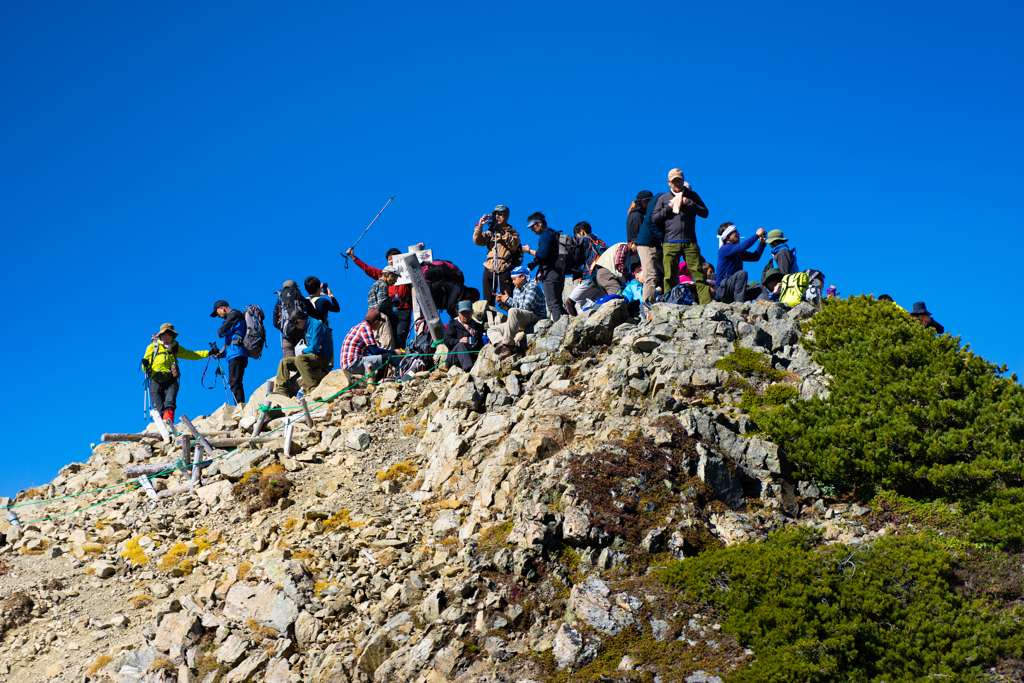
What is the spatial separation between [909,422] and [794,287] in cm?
598

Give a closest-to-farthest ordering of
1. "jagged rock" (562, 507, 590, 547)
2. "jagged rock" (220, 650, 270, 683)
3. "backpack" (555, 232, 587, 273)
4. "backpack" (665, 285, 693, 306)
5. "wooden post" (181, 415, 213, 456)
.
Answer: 1. "jagged rock" (562, 507, 590, 547)
2. "jagged rock" (220, 650, 270, 683)
3. "backpack" (665, 285, 693, 306)
4. "wooden post" (181, 415, 213, 456)
5. "backpack" (555, 232, 587, 273)

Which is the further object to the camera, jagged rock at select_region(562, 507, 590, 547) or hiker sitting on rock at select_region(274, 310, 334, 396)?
hiker sitting on rock at select_region(274, 310, 334, 396)

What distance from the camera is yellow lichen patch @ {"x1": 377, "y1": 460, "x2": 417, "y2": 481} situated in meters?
13.7

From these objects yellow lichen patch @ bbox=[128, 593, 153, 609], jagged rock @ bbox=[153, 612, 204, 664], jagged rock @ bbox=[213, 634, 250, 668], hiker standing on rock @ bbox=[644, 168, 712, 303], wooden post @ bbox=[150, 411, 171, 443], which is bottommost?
jagged rock @ bbox=[213, 634, 250, 668]

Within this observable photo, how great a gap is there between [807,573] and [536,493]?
11.6 feet

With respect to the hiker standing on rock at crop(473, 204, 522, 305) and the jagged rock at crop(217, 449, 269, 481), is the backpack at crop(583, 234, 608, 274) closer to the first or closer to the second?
the hiker standing on rock at crop(473, 204, 522, 305)

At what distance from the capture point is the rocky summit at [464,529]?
8938 millimetres

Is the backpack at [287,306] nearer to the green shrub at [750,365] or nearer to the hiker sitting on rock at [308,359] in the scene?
the hiker sitting on rock at [308,359]

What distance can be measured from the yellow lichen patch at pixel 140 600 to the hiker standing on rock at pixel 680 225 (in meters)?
10.8

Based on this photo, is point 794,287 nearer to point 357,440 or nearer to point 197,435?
point 357,440

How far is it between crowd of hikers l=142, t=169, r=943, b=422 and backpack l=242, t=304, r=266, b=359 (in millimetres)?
25

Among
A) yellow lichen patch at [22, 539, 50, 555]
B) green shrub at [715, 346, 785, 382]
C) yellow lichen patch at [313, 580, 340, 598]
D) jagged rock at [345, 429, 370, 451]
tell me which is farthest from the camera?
jagged rock at [345, 429, 370, 451]

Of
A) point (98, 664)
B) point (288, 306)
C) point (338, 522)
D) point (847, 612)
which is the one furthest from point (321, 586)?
point (288, 306)

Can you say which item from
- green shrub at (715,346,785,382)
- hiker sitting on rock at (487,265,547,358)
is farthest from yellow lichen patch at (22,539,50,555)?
green shrub at (715,346,785,382)
